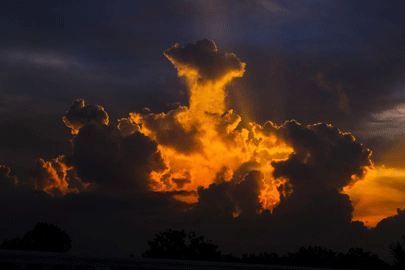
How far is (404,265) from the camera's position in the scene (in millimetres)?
20953

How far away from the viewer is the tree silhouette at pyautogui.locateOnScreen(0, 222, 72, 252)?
7388 cm

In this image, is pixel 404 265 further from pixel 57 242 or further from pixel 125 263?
pixel 57 242

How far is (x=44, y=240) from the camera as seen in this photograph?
75.7 metres

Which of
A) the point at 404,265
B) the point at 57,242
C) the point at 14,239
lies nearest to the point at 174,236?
the point at 57,242

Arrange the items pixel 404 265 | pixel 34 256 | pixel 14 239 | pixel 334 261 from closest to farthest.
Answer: pixel 34 256 → pixel 404 265 → pixel 334 261 → pixel 14 239

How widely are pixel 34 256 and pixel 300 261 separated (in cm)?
5682

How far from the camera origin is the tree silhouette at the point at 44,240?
73.9 metres

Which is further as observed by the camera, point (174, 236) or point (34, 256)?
point (174, 236)

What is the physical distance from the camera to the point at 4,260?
41.3 feet

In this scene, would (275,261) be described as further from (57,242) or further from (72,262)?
(72,262)

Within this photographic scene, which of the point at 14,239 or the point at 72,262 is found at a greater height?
the point at 14,239

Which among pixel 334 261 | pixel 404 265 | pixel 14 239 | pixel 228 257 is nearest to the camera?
pixel 404 265

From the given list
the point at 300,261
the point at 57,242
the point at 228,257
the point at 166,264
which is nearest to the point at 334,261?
the point at 300,261

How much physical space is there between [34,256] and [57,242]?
65.4 metres
